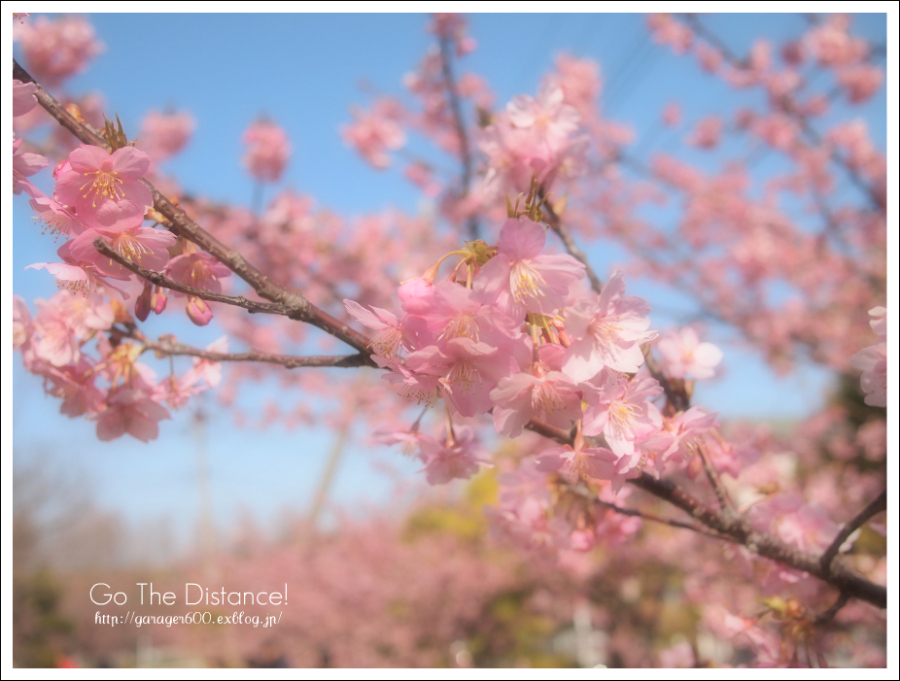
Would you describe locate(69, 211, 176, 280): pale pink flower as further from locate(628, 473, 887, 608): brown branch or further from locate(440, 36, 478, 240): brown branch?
locate(440, 36, 478, 240): brown branch

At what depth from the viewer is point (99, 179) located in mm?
977

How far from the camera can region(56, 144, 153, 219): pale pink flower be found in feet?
3.12

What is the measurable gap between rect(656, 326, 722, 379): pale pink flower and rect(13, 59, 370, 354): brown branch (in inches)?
35.0

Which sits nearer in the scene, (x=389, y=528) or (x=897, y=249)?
(x=897, y=249)

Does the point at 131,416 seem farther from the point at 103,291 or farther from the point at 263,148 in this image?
the point at 263,148

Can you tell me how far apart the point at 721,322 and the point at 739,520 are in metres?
5.35

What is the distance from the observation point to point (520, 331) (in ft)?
3.10

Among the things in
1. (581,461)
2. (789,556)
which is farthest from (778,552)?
(581,461)

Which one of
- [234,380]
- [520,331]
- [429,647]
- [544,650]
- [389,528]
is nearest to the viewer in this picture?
[520,331]

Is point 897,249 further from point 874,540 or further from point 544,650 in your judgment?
point 544,650

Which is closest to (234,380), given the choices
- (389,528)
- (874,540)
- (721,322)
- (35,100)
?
(389,528)

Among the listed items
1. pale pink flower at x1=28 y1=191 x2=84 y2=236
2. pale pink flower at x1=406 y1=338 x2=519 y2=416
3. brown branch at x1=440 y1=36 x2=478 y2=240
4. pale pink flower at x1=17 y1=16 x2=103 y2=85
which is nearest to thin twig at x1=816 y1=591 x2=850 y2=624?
pale pink flower at x1=406 y1=338 x2=519 y2=416

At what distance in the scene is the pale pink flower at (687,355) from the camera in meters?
1.58

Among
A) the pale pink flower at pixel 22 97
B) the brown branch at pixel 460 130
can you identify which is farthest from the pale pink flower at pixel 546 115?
the brown branch at pixel 460 130
